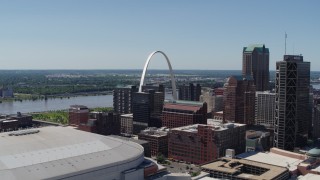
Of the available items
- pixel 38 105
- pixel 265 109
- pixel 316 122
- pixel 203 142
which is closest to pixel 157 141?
pixel 203 142

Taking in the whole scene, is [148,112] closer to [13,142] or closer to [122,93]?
[122,93]

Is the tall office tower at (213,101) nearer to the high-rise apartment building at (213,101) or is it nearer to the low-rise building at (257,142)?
the high-rise apartment building at (213,101)

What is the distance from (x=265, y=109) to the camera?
107 m

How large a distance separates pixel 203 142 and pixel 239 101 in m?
39.2

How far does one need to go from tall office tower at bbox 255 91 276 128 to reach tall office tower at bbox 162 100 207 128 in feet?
76.6

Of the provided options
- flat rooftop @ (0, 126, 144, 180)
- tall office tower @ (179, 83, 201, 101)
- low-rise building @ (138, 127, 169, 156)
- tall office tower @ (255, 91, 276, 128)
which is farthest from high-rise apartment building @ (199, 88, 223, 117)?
flat rooftop @ (0, 126, 144, 180)

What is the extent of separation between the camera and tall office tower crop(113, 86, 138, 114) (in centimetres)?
11875

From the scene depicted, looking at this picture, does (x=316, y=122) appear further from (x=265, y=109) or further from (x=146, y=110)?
(x=146, y=110)

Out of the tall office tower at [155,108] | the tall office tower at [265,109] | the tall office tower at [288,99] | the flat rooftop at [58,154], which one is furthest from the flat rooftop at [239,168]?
the tall office tower at [265,109]

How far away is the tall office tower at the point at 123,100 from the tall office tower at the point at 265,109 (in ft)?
111

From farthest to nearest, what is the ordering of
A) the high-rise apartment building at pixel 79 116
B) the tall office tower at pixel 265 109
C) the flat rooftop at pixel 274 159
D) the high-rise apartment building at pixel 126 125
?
the tall office tower at pixel 265 109 → the high-rise apartment building at pixel 126 125 → the high-rise apartment building at pixel 79 116 → the flat rooftop at pixel 274 159

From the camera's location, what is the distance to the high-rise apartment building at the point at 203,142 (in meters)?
70.9

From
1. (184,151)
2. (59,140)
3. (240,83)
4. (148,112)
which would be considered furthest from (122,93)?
(59,140)

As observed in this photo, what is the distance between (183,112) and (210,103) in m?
45.9
